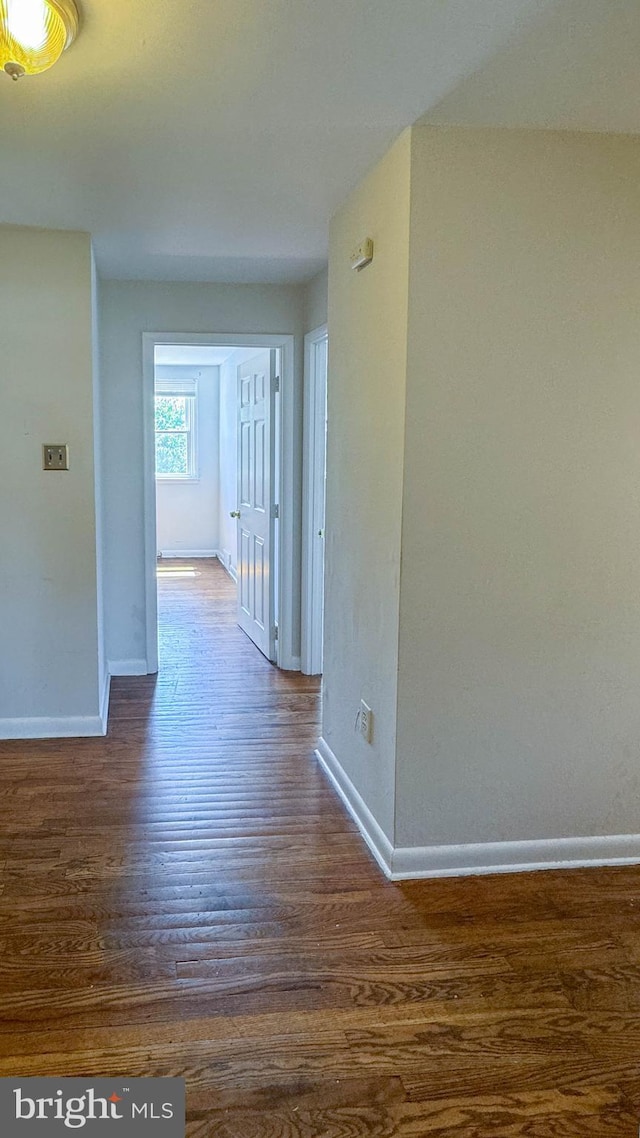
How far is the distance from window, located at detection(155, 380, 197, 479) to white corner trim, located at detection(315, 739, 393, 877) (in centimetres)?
673

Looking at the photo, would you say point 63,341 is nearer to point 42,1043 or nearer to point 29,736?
point 29,736

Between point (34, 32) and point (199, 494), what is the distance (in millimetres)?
8203

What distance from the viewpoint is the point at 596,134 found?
7.95 ft

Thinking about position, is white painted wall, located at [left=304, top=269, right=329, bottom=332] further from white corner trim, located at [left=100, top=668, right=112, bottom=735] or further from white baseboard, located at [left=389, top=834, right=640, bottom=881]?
white baseboard, located at [left=389, top=834, right=640, bottom=881]

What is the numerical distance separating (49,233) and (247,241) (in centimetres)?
83

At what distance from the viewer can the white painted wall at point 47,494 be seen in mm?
3582

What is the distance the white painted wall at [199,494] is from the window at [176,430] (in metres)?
0.07

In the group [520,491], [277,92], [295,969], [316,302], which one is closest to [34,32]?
[277,92]

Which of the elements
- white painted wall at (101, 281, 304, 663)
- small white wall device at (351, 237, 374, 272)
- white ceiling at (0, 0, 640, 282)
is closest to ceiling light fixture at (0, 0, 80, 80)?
white ceiling at (0, 0, 640, 282)

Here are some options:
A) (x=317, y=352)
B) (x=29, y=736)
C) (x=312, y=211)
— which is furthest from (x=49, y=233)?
(x=29, y=736)

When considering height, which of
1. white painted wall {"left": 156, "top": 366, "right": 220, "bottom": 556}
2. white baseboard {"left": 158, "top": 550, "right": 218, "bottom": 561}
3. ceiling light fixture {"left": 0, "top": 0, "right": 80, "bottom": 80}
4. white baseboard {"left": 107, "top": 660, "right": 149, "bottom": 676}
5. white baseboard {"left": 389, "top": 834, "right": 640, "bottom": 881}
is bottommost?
white baseboard {"left": 389, "top": 834, "right": 640, "bottom": 881}

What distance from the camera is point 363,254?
2764 mm

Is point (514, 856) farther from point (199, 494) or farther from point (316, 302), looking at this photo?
point (199, 494)

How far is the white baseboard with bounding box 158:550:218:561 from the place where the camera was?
9.87 metres
